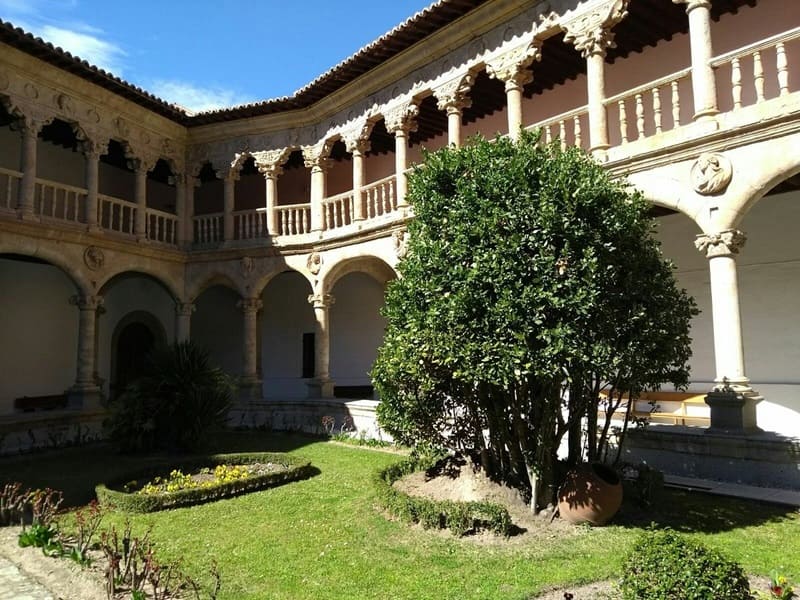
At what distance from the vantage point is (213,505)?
7.50m

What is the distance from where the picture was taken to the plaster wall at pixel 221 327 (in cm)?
1881

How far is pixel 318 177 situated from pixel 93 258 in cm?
579

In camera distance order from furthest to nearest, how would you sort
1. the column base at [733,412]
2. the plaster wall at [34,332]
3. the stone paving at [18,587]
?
1. the plaster wall at [34,332]
2. the column base at [733,412]
3. the stone paving at [18,587]

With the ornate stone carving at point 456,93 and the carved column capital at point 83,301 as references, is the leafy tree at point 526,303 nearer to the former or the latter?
the ornate stone carving at point 456,93

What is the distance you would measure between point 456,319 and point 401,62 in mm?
9001

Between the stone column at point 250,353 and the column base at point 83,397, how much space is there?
347 centimetres

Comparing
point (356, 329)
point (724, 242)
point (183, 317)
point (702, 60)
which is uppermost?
point (702, 60)

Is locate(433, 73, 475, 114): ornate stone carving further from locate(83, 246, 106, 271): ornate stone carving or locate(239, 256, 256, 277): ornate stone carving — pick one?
locate(83, 246, 106, 271): ornate stone carving

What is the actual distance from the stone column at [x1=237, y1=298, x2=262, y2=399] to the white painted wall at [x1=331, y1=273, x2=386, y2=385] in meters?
2.84

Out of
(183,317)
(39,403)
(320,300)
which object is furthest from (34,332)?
(320,300)

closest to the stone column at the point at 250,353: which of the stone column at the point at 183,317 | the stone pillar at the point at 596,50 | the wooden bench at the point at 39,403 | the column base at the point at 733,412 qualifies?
the stone column at the point at 183,317

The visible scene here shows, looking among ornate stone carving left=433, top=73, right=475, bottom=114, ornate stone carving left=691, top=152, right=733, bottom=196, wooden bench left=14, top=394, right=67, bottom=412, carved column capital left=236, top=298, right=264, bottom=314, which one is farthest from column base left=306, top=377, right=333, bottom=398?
ornate stone carving left=691, top=152, right=733, bottom=196

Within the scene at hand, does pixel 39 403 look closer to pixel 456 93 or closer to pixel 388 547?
pixel 456 93

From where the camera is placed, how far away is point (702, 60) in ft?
28.2
